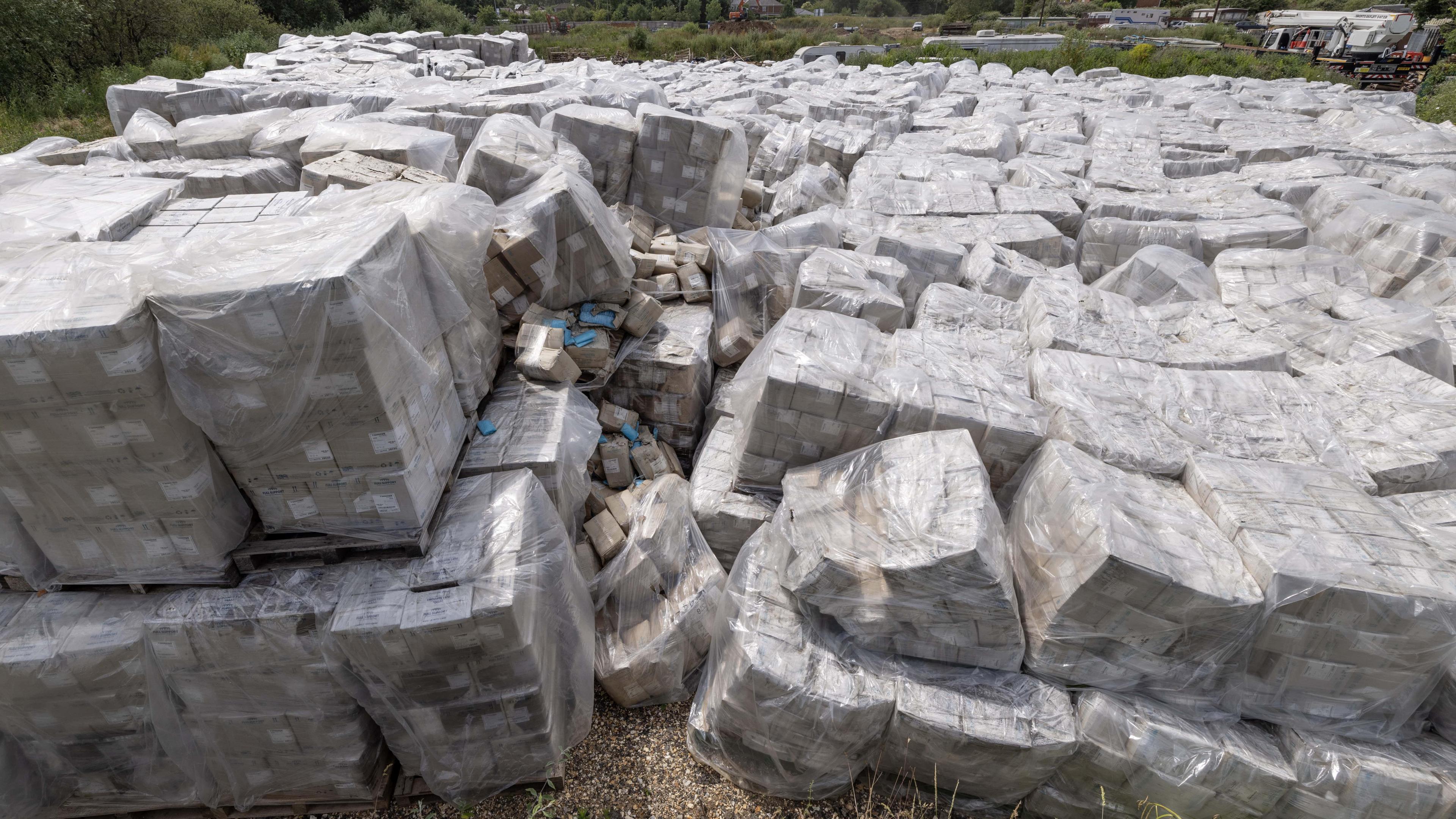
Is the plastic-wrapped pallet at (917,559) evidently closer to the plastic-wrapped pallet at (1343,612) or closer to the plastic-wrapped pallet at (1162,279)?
the plastic-wrapped pallet at (1343,612)

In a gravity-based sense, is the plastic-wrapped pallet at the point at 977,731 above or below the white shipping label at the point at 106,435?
below

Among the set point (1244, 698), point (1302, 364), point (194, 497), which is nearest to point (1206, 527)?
point (1244, 698)

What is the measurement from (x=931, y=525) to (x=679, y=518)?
1.61 m

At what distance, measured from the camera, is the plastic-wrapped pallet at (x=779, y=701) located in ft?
10.0

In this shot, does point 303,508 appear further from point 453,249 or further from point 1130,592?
point 1130,592

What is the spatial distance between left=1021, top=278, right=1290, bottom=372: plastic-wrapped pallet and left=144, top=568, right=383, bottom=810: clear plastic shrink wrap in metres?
4.80

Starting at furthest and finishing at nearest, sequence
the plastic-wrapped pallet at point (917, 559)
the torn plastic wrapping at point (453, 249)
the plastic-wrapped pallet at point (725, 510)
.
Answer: the plastic-wrapped pallet at point (725, 510)
the torn plastic wrapping at point (453, 249)
the plastic-wrapped pallet at point (917, 559)

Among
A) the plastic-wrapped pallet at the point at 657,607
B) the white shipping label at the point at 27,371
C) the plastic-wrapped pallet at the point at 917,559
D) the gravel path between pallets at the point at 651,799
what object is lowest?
the gravel path between pallets at the point at 651,799

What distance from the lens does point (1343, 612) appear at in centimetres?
272

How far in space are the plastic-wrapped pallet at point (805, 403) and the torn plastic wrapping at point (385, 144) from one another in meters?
3.26

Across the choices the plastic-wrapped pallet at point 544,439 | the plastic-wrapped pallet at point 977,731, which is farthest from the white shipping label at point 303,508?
the plastic-wrapped pallet at point 977,731

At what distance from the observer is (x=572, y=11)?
45.2 m

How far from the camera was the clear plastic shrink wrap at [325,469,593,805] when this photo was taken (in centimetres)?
289

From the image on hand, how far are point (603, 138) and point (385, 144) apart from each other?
6.48 ft
